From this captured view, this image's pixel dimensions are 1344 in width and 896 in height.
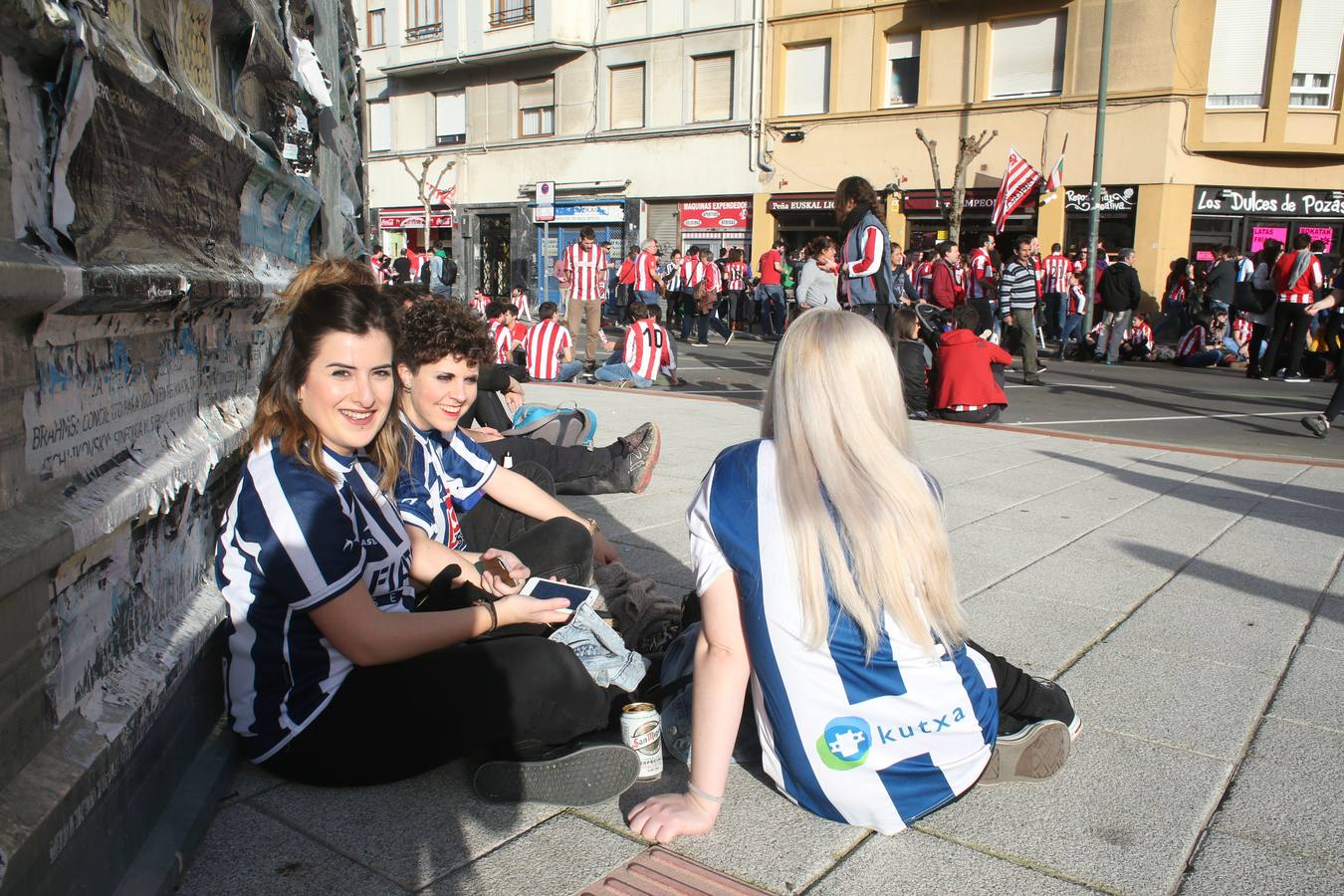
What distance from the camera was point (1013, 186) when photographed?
20.0m

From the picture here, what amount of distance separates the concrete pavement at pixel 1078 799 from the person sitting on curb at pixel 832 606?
14cm

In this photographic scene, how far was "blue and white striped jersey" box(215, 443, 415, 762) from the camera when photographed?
2.32 metres

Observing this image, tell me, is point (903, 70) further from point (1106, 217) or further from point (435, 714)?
point (435, 714)

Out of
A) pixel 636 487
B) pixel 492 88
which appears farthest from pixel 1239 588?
pixel 492 88

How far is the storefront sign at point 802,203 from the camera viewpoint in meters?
24.4

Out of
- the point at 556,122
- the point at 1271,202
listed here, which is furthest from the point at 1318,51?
the point at 556,122

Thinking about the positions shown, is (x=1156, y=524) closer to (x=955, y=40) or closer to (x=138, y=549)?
(x=138, y=549)

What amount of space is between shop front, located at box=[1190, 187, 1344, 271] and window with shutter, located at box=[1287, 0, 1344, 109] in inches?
72.9

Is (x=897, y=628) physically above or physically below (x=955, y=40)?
below

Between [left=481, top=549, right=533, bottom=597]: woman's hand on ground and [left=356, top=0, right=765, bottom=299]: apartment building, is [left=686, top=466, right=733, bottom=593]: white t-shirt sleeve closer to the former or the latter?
[left=481, top=549, right=533, bottom=597]: woman's hand on ground

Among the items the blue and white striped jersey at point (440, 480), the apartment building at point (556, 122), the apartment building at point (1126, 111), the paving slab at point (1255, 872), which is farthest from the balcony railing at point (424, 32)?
the paving slab at point (1255, 872)

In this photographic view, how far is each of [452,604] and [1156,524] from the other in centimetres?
401

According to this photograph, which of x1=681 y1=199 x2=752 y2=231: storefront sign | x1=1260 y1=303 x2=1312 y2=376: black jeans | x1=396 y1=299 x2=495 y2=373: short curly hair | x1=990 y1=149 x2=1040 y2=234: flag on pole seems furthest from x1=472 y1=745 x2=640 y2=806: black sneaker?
x1=681 y1=199 x2=752 y2=231: storefront sign

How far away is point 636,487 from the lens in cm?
614
